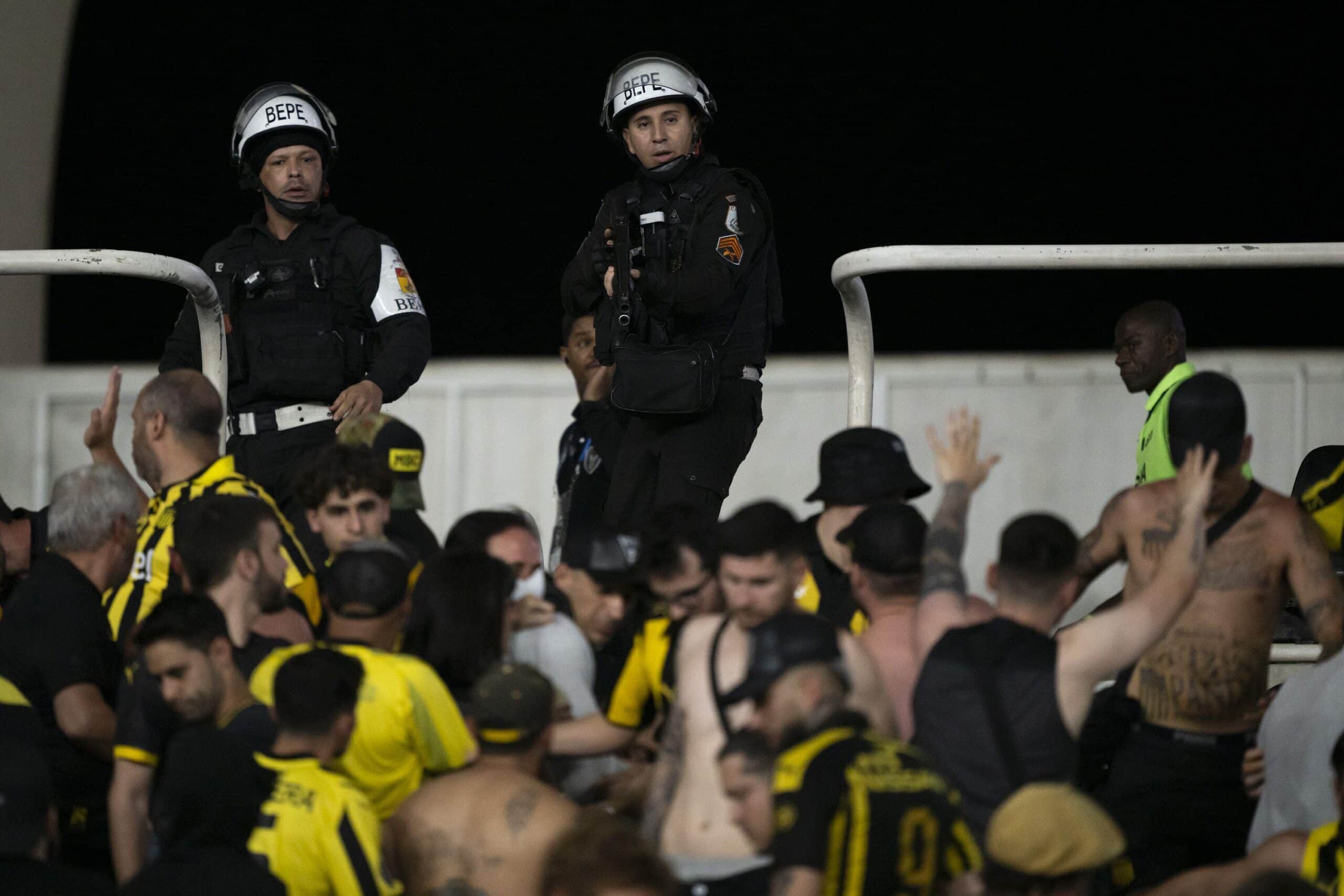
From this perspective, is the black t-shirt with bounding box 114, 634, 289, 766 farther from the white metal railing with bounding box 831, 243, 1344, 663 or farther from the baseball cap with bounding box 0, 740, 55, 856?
the white metal railing with bounding box 831, 243, 1344, 663

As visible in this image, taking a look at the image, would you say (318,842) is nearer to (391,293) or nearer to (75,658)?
(75,658)

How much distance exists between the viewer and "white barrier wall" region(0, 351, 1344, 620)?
1041 cm

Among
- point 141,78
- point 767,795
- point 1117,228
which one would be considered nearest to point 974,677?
point 767,795

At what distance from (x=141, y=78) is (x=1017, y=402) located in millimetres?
5953

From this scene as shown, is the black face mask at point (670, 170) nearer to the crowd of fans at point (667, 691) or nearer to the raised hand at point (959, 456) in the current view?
the crowd of fans at point (667, 691)

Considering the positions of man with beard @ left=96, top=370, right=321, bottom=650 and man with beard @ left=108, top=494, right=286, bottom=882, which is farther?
man with beard @ left=96, top=370, right=321, bottom=650

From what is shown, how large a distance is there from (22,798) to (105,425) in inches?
101

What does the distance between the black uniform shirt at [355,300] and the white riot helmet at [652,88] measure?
0.93 meters

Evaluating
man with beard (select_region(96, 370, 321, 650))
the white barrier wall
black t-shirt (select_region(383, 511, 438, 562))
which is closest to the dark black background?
the white barrier wall

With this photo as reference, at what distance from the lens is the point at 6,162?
37.0 ft

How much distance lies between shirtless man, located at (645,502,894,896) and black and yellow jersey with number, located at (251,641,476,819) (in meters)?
0.50

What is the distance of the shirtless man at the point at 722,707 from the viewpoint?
4.03 meters

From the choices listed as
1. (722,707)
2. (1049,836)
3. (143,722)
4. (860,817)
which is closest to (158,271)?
(143,722)

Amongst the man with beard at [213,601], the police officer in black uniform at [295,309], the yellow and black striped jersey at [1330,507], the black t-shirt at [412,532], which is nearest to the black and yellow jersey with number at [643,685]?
the man with beard at [213,601]
